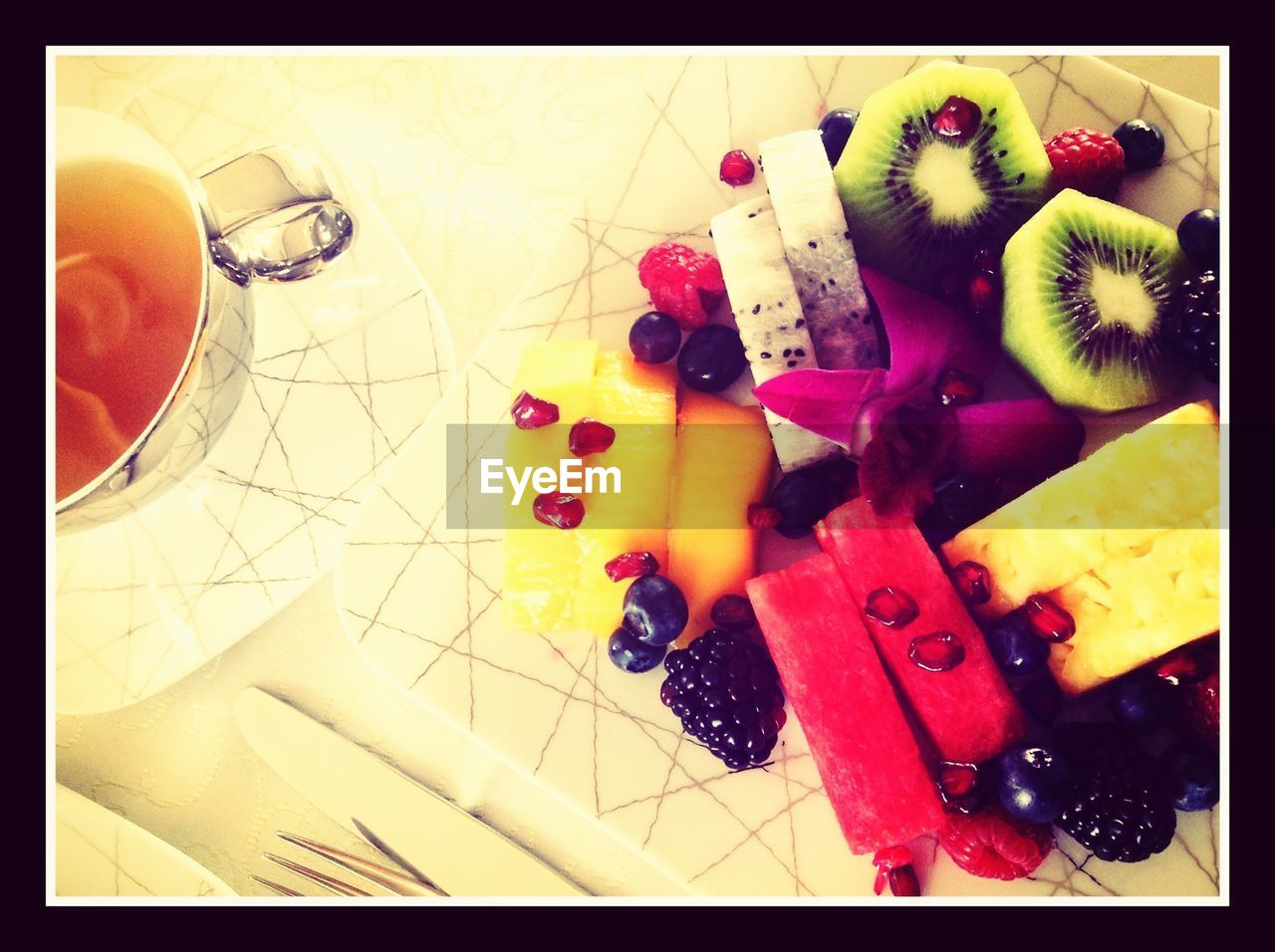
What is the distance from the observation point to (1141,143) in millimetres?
1070

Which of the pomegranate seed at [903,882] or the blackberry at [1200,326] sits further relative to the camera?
the pomegranate seed at [903,882]

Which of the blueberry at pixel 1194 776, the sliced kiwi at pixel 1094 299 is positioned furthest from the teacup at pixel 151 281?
the blueberry at pixel 1194 776

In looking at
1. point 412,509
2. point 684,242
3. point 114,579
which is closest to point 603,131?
point 684,242

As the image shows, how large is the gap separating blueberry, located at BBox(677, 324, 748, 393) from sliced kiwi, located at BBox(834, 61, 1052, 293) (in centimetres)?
23

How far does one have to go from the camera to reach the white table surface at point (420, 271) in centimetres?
117

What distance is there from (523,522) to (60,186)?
75 cm

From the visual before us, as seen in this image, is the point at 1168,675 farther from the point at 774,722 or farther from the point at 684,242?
the point at 684,242

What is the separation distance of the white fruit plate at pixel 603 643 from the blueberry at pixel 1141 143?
2 cm

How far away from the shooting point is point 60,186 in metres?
1.02

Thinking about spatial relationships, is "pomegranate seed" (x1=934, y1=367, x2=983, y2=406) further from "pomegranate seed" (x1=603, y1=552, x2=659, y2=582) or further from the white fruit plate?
"pomegranate seed" (x1=603, y1=552, x2=659, y2=582)

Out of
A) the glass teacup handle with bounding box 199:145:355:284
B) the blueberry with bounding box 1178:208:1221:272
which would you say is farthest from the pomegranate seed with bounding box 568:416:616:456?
the blueberry with bounding box 1178:208:1221:272

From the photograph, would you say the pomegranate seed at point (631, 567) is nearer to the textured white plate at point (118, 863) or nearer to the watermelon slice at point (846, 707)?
the watermelon slice at point (846, 707)

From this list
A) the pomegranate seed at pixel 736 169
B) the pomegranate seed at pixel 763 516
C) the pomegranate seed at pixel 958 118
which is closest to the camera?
the pomegranate seed at pixel 958 118
